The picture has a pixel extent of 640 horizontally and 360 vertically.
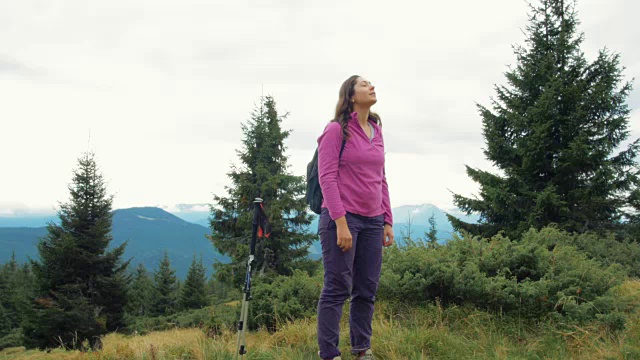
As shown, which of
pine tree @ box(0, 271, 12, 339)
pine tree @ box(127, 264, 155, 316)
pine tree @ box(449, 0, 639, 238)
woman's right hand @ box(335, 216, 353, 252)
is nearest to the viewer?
woman's right hand @ box(335, 216, 353, 252)

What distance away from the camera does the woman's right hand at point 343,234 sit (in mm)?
2937

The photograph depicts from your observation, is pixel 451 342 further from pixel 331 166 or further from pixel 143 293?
pixel 143 293

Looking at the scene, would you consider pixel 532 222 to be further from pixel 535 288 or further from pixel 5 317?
pixel 5 317

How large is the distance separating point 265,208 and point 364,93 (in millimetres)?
18763

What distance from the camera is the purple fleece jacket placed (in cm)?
303

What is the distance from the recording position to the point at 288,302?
6426mm

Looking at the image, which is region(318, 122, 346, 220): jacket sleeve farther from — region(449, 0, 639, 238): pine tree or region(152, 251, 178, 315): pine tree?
region(152, 251, 178, 315): pine tree

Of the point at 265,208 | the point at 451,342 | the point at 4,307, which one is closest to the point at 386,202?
the point at 451,342

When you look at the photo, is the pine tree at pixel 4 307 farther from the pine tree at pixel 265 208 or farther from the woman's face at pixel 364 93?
the woman's face at pixel 364 93

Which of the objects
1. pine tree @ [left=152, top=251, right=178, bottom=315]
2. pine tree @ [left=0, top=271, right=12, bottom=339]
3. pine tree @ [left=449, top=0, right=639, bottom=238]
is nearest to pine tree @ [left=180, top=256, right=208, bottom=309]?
pine tree @ [left=152, top=251, right=178, bottom=315]

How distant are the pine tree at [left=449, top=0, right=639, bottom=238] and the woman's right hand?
10348 millimetres

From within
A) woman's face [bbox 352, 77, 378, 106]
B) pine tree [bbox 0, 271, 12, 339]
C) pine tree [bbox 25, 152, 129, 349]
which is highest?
woman's face [bbox 352, 77, 378, 106]

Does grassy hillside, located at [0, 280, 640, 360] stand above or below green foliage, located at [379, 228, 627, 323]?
below

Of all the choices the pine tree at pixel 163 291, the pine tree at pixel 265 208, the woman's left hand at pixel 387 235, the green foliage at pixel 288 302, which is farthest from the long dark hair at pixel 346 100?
the pine tree at pixel 163 291
